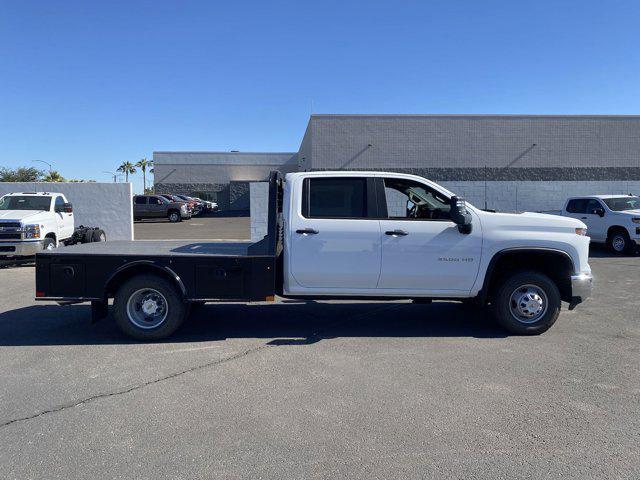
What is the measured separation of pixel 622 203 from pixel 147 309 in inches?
576

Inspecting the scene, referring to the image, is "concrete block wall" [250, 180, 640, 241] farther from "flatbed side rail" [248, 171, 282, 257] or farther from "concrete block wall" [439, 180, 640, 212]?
"flatbed side rail" [248, 171, 282, 257]

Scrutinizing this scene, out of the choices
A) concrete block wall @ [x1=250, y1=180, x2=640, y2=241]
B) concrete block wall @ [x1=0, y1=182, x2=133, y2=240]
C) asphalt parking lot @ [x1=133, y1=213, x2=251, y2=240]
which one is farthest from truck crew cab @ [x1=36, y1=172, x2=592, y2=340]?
asphalt parking lot @ [x1=133, y1=213, x2=251, y2=240]

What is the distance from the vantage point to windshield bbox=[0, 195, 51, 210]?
13.2 metres

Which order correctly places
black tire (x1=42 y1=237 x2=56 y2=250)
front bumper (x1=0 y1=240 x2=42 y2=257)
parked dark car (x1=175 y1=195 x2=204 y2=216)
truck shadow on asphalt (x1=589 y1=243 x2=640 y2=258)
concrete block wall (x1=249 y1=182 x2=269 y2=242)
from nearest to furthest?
front bumper (x1=0 y1=240 x2=42 y2=257) → black tire (x1=42 y1=237 x2=56 y2=250) → truck shadow on asphalt (x1=589 y1=243 x2=640 y2=258) → concrete block wall (x1=249 y1=182 x2=269 y2=242) → parked dark car (x1=175 y1=195 x2=204 y2=216)

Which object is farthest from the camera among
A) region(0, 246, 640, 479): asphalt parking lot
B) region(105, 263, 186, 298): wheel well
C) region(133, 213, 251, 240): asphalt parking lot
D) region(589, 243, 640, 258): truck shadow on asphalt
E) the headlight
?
region(133, 213, 251, 240): asphalt parking lot

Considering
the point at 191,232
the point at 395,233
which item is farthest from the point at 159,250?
the point at 191,232

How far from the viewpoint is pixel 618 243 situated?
14.6 meters

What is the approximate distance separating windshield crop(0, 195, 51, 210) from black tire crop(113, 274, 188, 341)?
8.84 metres

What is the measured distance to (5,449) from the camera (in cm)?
354

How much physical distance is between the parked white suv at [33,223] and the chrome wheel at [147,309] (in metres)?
6.21

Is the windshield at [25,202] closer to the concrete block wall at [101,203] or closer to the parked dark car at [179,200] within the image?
the concrete block wall at [101,203]

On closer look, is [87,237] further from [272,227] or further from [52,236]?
[272,227]

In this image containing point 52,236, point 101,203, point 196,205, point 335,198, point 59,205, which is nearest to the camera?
point 335,198

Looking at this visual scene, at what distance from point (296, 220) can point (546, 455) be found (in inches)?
147
